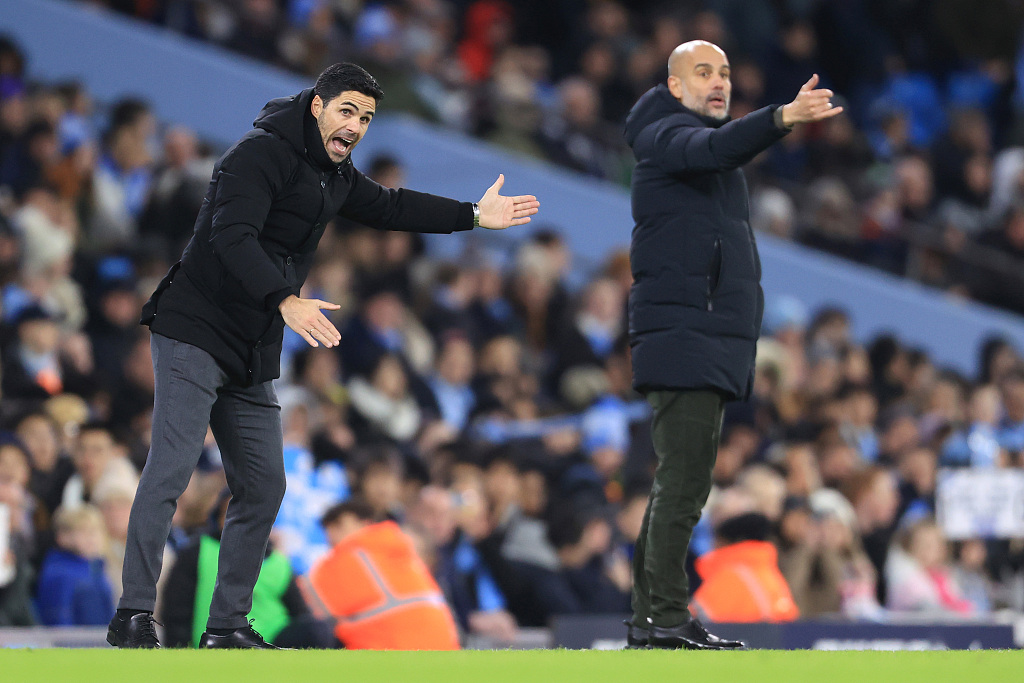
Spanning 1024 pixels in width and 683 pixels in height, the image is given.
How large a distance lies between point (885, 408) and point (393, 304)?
14.0 feet

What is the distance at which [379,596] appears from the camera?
6809 millimetres

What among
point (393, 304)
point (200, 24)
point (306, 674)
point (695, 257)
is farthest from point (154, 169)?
point (306, 674)

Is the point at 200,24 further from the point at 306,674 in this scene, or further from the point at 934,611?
the point at 306,674

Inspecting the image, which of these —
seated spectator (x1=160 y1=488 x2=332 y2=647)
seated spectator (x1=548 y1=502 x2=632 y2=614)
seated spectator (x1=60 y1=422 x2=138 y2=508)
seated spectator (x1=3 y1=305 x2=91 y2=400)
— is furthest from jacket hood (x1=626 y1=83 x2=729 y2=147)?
seated spectator (x1=3 y1=305 x2=91 y2=400)

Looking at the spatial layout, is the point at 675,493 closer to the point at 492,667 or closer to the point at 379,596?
the point at 492,667

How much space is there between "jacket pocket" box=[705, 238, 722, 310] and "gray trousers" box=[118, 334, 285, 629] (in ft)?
4.81

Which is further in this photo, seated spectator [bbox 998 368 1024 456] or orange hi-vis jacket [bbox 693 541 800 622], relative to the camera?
seated spectator [bbox 998 368 1024 456]

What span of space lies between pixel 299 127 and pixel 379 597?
2.58m

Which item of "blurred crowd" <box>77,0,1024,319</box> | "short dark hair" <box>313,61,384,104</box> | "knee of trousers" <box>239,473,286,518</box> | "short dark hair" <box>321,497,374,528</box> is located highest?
"blurred crowd" <box>77,0,1024,319</box>

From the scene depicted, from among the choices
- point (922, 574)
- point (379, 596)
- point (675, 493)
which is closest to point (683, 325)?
point (675, 493)

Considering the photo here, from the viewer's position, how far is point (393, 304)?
35.4ft

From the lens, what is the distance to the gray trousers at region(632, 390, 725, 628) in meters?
5.16

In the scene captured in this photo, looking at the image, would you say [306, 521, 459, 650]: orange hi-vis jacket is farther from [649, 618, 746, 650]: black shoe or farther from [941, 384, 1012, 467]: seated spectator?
[941, 384, 1012, 467]: seated spectator

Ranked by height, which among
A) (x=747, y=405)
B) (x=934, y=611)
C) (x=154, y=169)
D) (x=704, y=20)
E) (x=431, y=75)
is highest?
(x=704, y=20)
